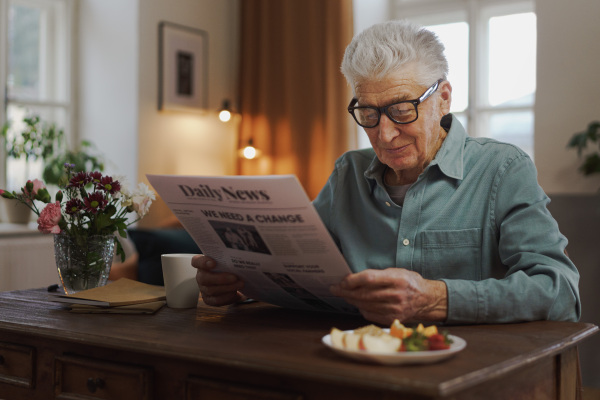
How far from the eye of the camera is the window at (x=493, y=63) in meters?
4.38

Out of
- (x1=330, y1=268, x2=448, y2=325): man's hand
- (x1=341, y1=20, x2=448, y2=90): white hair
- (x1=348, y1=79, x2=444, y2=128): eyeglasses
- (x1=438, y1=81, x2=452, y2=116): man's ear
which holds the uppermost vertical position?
(x1=341, y1=20, x2=448, y2=90): white hair

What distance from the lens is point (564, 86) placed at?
3566 mm

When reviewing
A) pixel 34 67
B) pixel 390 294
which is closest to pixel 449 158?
pixel 390 294

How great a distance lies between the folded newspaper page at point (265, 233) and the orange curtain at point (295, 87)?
131 inches

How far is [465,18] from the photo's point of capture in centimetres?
459

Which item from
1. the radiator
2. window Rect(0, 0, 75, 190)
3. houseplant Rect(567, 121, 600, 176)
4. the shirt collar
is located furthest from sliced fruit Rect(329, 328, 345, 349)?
window Rect(0, 0, 75, 190)

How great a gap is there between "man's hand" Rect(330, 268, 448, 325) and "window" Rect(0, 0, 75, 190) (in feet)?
12.3

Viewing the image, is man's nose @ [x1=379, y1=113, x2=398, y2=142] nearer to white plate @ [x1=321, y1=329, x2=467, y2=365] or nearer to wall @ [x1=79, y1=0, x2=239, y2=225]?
white plate @ [x1=321, y1=329, x2=467, y2=365]

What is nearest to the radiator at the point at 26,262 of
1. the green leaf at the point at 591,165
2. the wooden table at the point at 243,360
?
the wooden table at the point at 243,360

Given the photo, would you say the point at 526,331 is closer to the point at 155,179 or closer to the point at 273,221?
the point at 273,221

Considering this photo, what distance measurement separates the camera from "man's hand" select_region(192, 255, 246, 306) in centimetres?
144

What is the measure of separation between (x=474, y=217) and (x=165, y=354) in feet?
2.42

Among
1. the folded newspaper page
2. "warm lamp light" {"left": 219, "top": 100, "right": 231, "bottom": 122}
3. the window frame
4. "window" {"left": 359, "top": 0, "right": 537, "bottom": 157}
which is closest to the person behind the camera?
the folded newspaper page

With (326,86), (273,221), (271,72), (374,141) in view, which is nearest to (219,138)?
(271,72)
